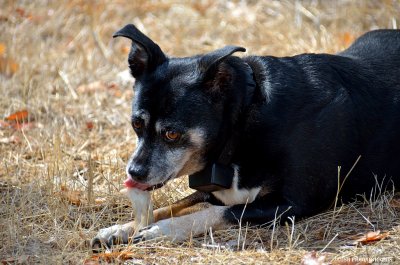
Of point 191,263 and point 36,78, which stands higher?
point 36,78

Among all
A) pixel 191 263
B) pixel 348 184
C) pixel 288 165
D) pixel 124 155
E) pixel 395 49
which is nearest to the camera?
pixel 191 263

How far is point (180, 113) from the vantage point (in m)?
4.56

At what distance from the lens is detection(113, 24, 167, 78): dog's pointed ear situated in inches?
185

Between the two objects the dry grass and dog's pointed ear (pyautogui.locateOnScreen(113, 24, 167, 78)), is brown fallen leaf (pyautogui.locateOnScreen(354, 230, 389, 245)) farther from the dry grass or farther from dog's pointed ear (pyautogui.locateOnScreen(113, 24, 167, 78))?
dog's pointed ear (pyautogui.locateOnScreen(113, 24, 167, 78))

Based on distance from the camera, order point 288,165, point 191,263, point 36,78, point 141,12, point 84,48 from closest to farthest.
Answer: point 191,263 → point 288,165 → point 36,78 → point 84,48 → point 141,12

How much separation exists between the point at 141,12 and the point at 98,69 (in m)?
1.72

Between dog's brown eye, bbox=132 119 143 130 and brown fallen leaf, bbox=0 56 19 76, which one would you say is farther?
brown fallen leaf, bbox=0 56 19 76

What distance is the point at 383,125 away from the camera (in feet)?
16.5

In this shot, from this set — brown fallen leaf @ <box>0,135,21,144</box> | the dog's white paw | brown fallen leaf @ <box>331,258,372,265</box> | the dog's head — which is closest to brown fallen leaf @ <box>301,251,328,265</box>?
brown fallen leaf @ <box>331,258,372,265</box>

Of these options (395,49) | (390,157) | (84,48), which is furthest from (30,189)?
(84,48)

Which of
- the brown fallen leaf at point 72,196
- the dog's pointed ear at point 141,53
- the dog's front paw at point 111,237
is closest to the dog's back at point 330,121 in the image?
the dog's pointed ear at point 141,53

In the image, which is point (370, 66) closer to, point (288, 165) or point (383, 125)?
point (383, 125)

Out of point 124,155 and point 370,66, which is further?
point 124,155

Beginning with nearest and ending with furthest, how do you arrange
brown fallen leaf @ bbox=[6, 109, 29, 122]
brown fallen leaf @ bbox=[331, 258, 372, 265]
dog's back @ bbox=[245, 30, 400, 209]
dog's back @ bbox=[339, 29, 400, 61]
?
brown fallen leaf @ bbox=[331, 258, 372, 265] < dog's back @ bbox=[245, 30, 400, 209] < dog's back @ bbox=[339, 29, 400, 61] < brown fallen leaf @ bbox=[6, 109, 29, 122]
